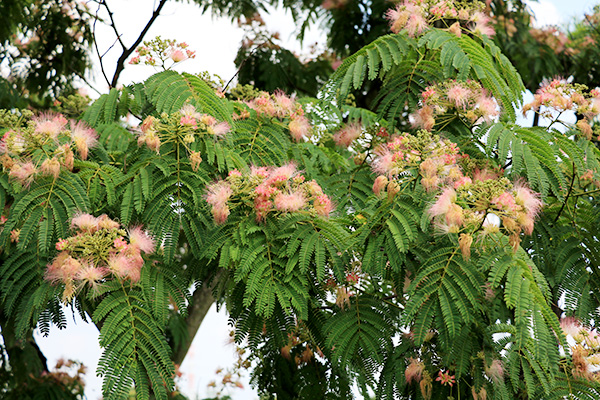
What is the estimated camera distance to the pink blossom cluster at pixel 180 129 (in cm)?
523

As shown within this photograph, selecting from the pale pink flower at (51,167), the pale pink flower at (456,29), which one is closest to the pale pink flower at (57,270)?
the pale pink flower at (51,167)

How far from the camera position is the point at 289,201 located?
5.03 meters

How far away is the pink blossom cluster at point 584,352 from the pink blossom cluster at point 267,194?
69.4 inches

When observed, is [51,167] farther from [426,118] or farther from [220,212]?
[426,118]

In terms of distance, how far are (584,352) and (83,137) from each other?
11.8 feet

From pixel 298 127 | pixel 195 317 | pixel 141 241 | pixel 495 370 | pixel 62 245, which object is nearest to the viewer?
pixel 62 245

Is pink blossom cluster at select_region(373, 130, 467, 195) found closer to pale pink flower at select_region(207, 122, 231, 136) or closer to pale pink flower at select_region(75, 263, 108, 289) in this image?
pale pink flower at select_region(207, 122, 231, 136)

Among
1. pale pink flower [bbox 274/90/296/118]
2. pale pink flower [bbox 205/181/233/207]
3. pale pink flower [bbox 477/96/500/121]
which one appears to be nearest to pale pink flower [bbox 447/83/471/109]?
pale pink flower [bbox 477/96/500/121]

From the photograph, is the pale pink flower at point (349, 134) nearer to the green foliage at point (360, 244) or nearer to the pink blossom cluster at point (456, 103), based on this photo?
the green foliage at point (360, 244)

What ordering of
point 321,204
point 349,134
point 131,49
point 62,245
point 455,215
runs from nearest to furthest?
point 455,215, point 62,245, point 321,204, point 349,134, point 131,49

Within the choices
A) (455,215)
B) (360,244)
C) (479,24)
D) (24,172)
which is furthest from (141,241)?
(479,24)

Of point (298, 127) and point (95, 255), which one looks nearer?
point (95, 255)

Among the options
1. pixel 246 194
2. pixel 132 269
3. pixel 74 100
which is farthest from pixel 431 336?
pixel 74 100

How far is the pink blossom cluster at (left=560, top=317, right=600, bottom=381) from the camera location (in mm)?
5004
